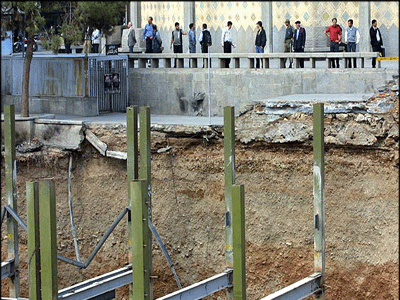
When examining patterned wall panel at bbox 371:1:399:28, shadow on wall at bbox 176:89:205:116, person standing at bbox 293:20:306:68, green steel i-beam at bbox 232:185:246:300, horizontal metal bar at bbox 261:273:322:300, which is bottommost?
horizontal metal bar at bbox 261:273:322:300

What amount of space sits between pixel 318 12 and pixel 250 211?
997 cm

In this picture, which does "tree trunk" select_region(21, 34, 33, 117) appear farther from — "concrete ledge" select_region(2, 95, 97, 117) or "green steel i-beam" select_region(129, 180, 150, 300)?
"green steel i-beam" select_region(129, 180, 150, 300)

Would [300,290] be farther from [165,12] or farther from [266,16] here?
[165,12]

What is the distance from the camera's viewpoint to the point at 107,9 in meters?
21.9

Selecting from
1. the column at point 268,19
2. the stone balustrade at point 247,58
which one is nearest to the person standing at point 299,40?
the stone balustrade at point 247,58

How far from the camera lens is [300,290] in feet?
53.2

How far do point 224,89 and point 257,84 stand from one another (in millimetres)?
851

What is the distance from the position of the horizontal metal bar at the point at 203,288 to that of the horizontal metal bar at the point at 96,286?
139 cm

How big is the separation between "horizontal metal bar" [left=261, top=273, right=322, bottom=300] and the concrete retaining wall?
556 cm

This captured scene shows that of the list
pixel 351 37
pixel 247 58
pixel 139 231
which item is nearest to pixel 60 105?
pixel 247 58

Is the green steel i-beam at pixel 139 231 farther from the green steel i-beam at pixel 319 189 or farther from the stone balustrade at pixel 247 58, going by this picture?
the stone balustrade at pixel 247 58

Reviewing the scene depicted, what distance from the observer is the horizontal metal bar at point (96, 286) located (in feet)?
52.6

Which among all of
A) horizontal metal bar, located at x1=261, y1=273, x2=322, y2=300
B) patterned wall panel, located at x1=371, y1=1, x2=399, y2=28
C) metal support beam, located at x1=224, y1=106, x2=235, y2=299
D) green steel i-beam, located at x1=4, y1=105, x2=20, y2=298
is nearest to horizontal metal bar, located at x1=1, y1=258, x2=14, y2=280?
green steel i-beam, located at x1=4, y1=105, x2=20, y2=298

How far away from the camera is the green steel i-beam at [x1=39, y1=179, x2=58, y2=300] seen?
1378cm
